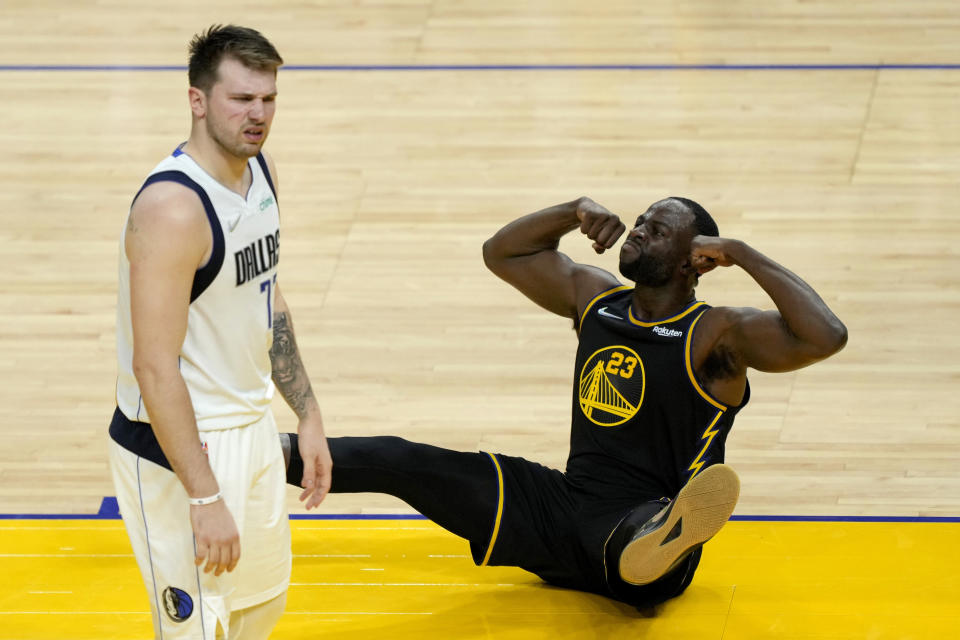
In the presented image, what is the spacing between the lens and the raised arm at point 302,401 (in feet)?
9.43

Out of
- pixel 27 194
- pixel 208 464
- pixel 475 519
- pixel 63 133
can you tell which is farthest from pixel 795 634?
pixel 63 133

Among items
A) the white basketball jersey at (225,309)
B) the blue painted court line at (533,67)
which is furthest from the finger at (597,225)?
the blue painted court line at (533,67)

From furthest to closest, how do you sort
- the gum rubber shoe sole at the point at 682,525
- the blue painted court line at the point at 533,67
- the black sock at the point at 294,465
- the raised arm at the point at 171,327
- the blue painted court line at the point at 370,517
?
1. the blue painted court line at the point at 533,67
2. the blue painted court line at the point at 370,517
3. the black sock at the point at 294,465
4. the gum rubber shoe sole at the point at 682,525
5. the raised arm at the point at 171,327

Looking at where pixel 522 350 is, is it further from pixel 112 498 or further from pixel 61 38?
pixel 61 38

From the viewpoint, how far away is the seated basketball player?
3.35 meters

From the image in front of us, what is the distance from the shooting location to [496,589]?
140 inches

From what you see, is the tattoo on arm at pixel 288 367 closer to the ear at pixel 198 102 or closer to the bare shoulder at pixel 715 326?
the ear at pixel 198 102

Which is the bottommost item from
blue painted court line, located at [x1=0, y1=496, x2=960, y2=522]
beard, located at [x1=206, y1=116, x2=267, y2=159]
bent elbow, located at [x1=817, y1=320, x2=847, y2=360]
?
blue painted court line, located at [x1=0, y1=496, x2=960, y2=522]

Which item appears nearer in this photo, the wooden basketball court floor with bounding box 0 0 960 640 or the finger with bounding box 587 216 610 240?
the finger with bounding box 587 216 610 240

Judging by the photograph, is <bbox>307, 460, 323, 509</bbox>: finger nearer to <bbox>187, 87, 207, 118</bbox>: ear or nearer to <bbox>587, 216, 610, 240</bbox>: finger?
<bbox>187, 87, 207, 118</bbox>: ear

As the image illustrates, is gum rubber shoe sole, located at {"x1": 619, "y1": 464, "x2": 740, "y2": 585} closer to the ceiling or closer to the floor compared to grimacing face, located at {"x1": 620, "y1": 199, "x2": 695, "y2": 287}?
closer to the floor

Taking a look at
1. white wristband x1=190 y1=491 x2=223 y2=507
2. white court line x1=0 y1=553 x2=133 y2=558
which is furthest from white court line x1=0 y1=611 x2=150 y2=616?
white wristband x1=190 y1=491 x2=223 y2=507

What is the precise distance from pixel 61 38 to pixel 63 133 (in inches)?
58.7

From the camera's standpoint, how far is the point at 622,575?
324cm
